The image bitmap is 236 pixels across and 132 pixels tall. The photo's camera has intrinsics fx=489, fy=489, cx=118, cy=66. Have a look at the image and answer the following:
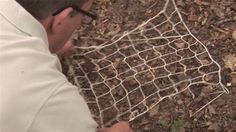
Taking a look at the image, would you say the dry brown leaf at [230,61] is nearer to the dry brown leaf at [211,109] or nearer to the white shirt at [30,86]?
the dry brown leaf at [211,109]

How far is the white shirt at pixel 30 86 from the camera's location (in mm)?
1102

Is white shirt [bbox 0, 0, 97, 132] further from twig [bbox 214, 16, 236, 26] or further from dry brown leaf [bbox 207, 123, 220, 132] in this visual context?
twig [bbox 214, 16, 236, 26]

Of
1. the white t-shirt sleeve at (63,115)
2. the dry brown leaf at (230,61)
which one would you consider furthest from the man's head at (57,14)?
the dry brown leaf at (230,61)

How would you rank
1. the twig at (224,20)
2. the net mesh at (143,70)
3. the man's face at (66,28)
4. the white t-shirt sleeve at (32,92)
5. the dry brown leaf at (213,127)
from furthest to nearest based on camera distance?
the twig at (224,20) → the net mesh at (143,70) → the dry brown leaf at (213,127) → the man's face at (66,28) → the white t-shirt sleeve at (32,92)

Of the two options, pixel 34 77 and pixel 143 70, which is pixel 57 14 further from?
pixel 143 70

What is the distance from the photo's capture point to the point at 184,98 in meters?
2.02

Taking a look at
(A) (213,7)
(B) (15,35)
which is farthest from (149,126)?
(B) (15,35)

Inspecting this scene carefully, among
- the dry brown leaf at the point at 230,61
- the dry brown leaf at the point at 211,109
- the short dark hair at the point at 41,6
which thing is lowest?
the dry brown leaf at the point at 211,109

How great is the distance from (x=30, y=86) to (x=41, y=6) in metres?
0.25

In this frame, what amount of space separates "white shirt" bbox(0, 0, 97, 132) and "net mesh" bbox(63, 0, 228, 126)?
75 centimetres

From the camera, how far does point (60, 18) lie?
1332mm

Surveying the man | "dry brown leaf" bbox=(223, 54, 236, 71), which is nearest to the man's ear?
the man

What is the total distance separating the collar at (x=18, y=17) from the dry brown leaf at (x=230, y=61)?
1.10 meters

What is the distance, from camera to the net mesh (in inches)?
80.1
